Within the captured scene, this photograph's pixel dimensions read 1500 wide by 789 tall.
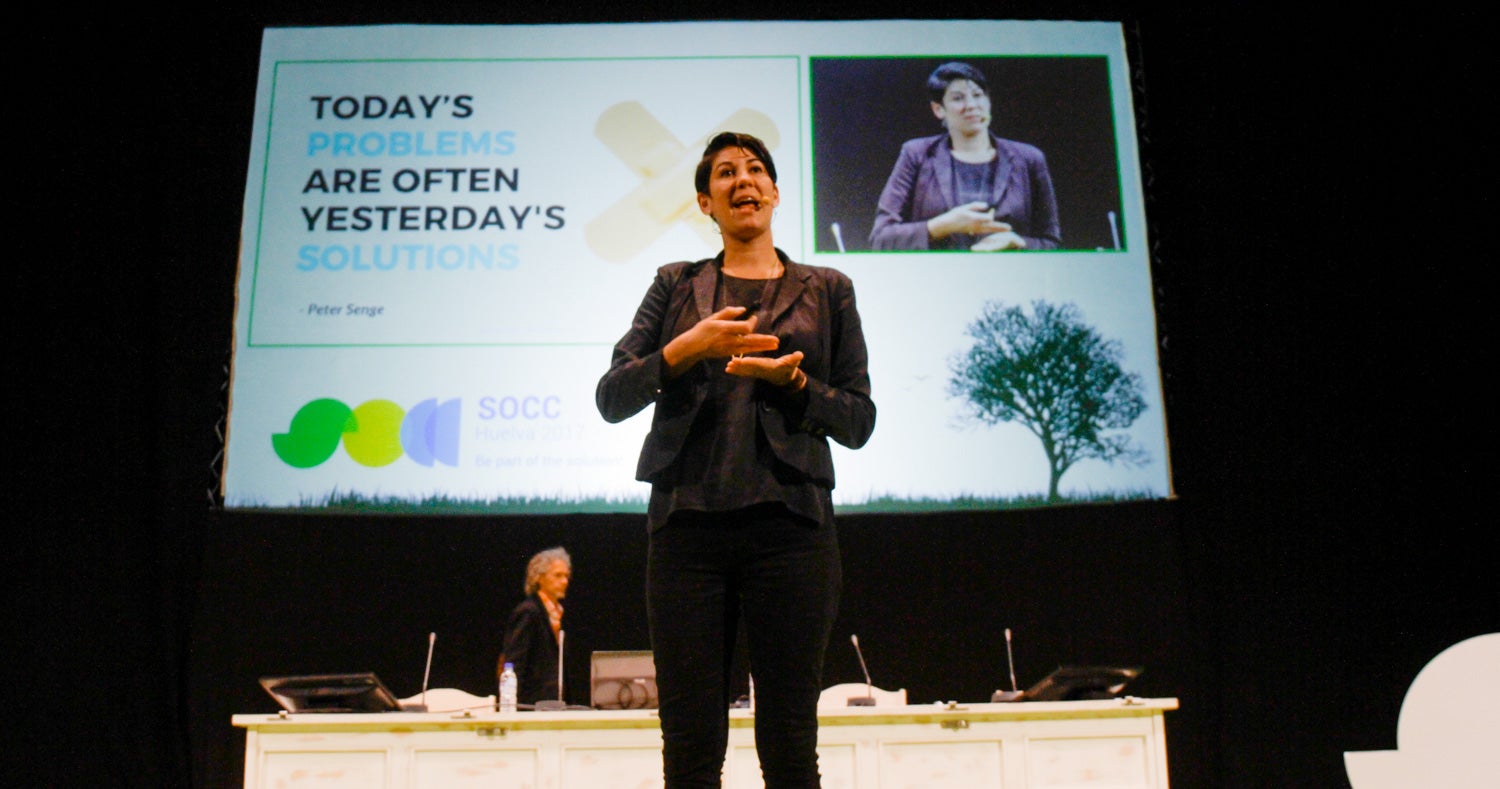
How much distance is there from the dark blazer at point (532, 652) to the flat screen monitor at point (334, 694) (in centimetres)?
48

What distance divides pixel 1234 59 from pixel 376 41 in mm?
2705

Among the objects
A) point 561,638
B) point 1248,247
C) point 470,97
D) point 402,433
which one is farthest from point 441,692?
point 1248,247

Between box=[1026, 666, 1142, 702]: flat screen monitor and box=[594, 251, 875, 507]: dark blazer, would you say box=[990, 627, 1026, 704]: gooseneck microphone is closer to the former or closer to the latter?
box=[1026, 666, 1142, 702]: flat screen monitor

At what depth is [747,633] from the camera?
1.35 metres

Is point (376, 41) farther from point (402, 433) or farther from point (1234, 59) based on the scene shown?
point (1234, 59)

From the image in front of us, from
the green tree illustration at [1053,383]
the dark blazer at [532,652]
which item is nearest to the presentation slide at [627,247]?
the green tree illustration at [1053,383]

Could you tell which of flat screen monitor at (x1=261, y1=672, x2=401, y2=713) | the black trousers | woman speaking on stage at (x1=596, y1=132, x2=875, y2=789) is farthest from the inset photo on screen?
the black trousers

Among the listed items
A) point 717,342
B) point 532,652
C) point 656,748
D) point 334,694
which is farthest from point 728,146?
point 532,652

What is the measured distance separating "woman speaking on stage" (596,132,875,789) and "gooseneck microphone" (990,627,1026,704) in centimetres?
174

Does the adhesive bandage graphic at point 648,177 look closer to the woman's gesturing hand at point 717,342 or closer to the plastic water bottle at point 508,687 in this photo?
the plastic water bottle at point 508,687

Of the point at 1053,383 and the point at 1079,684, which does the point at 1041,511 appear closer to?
the point at 1053,383

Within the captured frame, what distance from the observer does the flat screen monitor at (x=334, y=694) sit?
2.86m

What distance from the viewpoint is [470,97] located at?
352cm

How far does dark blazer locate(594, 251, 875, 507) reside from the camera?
144 cm
